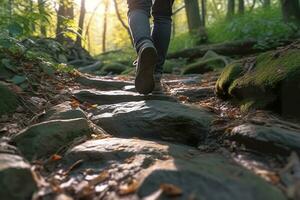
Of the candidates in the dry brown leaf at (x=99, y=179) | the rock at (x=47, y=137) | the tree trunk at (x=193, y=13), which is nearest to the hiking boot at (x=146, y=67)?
the rock at (x=47, y=137)

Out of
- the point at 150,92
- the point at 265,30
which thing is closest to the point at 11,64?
the point at 150,92

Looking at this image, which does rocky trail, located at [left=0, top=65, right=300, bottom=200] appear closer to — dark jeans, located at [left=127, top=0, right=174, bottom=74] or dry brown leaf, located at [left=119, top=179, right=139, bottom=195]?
dry brown leaf, located at [left=119, top=179, right=139, bottom=195]

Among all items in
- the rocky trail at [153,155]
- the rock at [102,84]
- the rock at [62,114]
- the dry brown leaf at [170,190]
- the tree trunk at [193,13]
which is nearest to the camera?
the dry brown leaf at [170,190]

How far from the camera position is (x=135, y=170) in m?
1.93

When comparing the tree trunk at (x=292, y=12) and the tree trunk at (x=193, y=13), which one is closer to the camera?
the tree trunk at (x=292, y=12)

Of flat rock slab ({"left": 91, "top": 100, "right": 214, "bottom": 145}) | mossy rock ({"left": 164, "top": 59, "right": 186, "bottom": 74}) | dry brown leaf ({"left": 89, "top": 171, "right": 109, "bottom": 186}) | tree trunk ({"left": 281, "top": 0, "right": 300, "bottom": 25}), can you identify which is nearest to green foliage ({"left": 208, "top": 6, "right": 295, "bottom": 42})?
tree trunk ({"left": 281, "top": 0, "right": 300, "bottom": 25})

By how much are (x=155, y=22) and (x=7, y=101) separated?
4.68 ft

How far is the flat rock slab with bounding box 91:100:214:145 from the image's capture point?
2686 mm

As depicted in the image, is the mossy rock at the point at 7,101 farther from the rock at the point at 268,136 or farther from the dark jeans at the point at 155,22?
the rock at the point at 268,136

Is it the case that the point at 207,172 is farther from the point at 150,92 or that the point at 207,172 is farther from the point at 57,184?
the point at 150,92

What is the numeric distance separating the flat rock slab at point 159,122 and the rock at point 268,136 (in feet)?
1.14

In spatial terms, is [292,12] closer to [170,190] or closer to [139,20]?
[139,20]

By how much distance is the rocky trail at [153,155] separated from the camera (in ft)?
5.53

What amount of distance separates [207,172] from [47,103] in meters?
2.01
